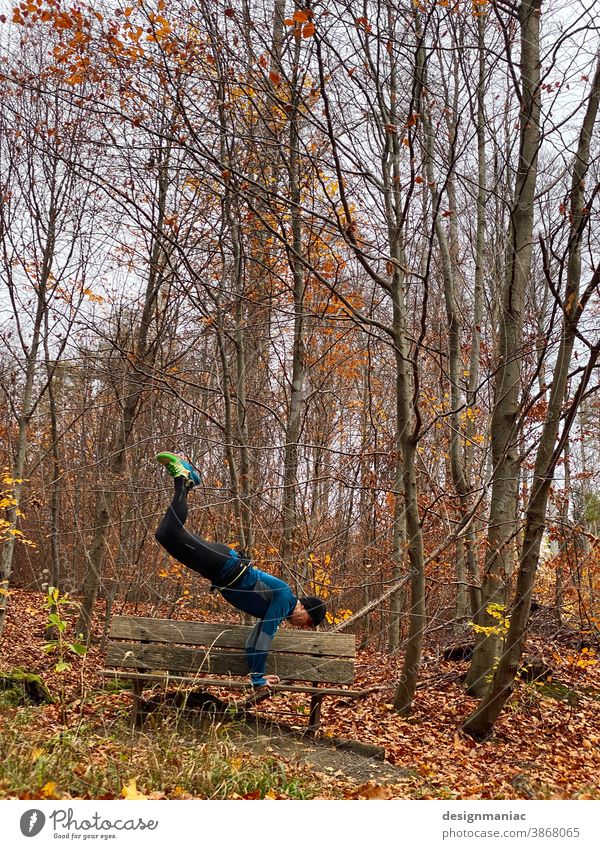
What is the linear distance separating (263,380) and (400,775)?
8.32 metres

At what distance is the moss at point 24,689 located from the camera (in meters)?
7.04

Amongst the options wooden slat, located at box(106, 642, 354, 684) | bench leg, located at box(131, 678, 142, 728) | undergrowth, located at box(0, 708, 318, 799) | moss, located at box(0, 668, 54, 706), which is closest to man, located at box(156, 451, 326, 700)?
wooden slat, located at box(106, 642, 354, 684)

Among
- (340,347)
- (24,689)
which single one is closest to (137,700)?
(24,689)

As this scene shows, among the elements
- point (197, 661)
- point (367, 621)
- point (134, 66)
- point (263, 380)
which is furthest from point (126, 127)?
point (367, 621)

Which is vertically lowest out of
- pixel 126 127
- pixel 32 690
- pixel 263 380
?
pixel 32 690

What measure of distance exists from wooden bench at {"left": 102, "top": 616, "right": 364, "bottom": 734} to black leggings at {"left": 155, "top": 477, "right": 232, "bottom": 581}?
0.76 m

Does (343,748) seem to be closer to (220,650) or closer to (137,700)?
(220,650)

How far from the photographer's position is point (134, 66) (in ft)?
22.0

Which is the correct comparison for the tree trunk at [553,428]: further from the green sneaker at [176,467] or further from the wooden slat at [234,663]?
the green sneaker at [176,467]

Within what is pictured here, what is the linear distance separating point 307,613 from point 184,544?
4.44 feet

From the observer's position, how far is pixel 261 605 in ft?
19.1

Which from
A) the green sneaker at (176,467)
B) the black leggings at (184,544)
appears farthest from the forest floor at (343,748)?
the green sneaker at (176,467)

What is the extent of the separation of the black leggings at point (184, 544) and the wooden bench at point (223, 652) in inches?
29.9

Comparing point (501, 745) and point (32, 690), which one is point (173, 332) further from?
point (501, 745)
